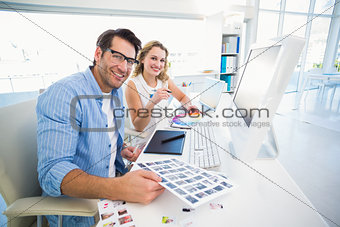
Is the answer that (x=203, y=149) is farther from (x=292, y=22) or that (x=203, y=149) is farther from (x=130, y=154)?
(x=292, y=22)

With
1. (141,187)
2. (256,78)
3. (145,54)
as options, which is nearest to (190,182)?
(141,187)

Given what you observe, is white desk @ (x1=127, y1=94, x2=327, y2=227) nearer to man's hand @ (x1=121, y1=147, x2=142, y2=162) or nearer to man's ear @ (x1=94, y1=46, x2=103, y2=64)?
man's hand @ (x1=121, y1=147, x2=142, y2=162)

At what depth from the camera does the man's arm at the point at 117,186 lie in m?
0.55

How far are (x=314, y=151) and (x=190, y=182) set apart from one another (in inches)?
96.9

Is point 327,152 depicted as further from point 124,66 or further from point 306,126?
point 124,66

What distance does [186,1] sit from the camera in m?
3.39

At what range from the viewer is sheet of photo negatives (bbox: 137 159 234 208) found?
514 millimetres

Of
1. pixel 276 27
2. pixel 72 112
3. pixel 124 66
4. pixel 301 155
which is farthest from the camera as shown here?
pixel 276 27

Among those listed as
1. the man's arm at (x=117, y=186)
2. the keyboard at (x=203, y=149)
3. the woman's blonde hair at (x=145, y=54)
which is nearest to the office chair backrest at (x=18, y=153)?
the man's arm at (x=117, y=186)

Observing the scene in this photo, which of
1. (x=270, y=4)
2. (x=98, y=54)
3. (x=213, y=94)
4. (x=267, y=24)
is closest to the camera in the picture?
(x=98, y=54)

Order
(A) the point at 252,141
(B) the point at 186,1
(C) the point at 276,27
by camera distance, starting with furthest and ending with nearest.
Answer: (C) the point at 276,27, (B) the point at 186,1, (A) the point at 252,141

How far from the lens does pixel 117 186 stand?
0.57 m

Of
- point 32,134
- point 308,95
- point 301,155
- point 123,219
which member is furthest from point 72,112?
point 308,95

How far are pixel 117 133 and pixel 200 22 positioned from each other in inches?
140
